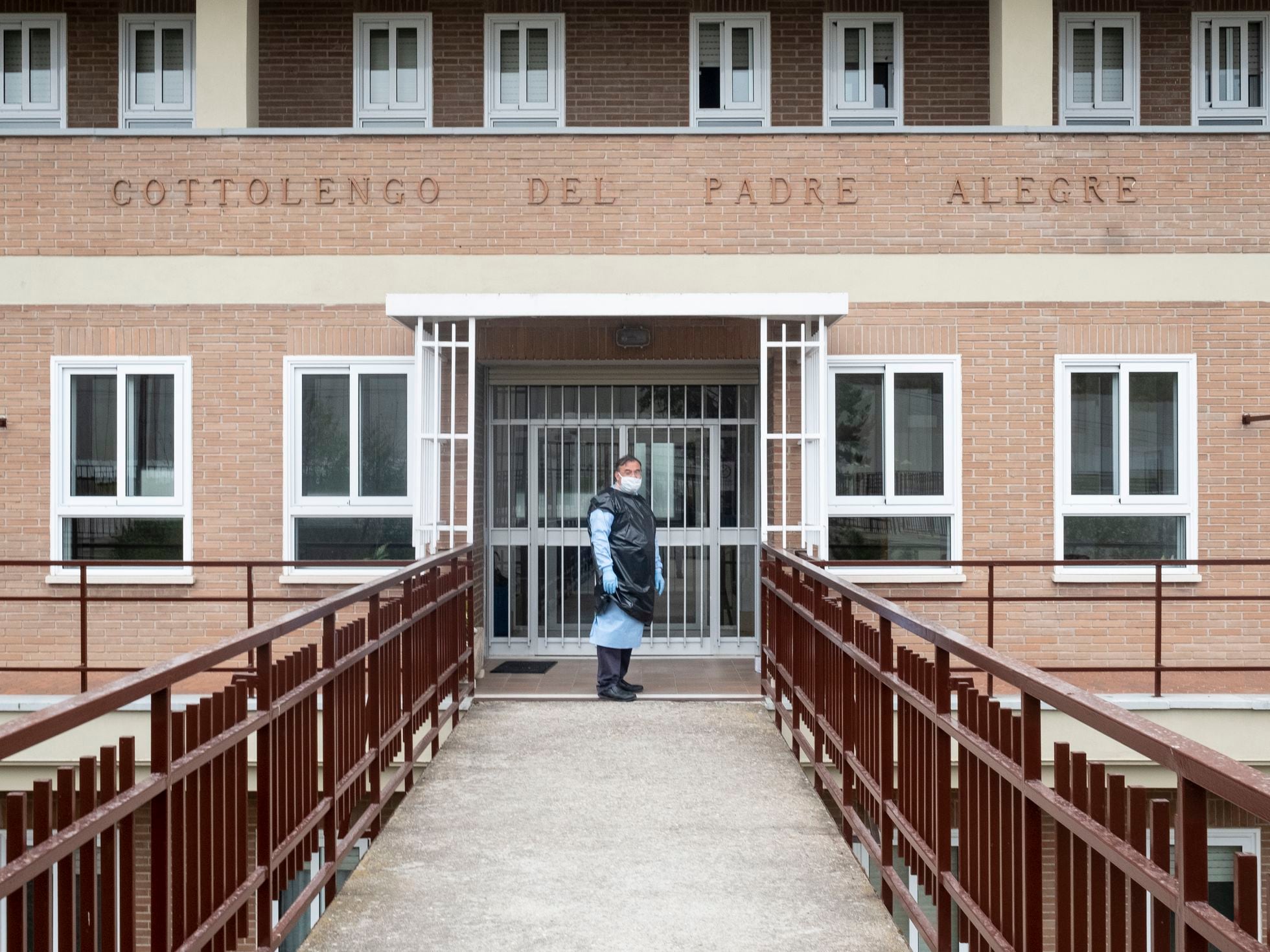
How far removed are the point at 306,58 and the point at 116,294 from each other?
134 inches

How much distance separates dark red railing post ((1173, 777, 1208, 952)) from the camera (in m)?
2.70

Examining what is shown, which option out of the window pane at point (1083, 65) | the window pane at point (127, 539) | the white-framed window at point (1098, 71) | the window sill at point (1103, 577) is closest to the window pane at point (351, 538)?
the window pane at point (127, 539)

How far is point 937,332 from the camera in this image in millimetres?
12109

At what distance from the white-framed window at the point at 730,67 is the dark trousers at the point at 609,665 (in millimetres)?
5945

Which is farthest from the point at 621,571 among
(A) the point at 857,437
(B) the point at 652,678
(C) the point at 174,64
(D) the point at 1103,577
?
(C) the point at 174,64

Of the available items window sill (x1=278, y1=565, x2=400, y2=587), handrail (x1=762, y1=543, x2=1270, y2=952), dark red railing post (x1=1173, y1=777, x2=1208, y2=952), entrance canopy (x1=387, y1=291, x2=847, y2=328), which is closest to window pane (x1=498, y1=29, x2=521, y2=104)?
entrance canopy (x1=387, y1=291, x2=847, y2=328)

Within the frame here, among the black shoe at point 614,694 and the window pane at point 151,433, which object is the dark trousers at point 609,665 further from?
the window pane at point 151,433

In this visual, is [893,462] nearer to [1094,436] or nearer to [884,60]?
[1094,436]

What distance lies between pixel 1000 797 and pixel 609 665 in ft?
20.9

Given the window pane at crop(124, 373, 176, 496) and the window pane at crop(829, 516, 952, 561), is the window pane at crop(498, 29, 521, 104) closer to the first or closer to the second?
the window pane at crop(124, 373, 176, 496)

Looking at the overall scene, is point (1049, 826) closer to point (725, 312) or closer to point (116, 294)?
point (725, 312)

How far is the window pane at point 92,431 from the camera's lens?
1216 centimetres

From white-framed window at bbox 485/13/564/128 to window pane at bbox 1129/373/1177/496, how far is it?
19.8 ft

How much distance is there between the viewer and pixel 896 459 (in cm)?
1216
